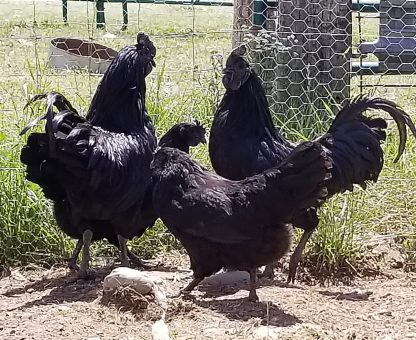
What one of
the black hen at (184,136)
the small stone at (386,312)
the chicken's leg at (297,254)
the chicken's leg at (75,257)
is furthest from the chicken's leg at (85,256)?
the small stone at (386,312)

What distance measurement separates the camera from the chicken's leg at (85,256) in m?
4.90

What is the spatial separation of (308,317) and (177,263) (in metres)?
1.47

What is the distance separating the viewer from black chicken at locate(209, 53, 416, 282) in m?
4.79

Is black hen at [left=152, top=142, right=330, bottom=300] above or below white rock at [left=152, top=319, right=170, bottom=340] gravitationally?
above

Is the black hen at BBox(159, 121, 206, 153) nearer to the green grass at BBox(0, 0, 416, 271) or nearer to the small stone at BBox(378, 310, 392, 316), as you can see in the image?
the green grass at BBox(0, 0, 416, 271)

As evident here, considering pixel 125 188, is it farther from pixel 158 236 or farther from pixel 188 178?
pixel 158 236

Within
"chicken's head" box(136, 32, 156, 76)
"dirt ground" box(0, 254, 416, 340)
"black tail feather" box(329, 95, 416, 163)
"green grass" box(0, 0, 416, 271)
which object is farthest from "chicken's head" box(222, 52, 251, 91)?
"dirt ground" box(0, 254, 416, 340)

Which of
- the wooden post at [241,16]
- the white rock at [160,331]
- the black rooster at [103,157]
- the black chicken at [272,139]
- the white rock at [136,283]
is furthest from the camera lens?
the wooden post at [241,16]

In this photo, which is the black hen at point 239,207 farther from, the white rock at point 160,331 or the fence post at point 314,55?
the fence post at point 314,55

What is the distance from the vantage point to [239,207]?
4.24 m

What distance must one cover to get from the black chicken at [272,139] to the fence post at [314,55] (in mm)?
1246

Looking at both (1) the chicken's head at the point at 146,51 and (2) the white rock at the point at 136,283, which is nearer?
(2) the white rock at the point at 136,283

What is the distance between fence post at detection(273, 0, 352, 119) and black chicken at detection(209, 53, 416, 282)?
1.25 meters

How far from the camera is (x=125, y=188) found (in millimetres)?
4789
